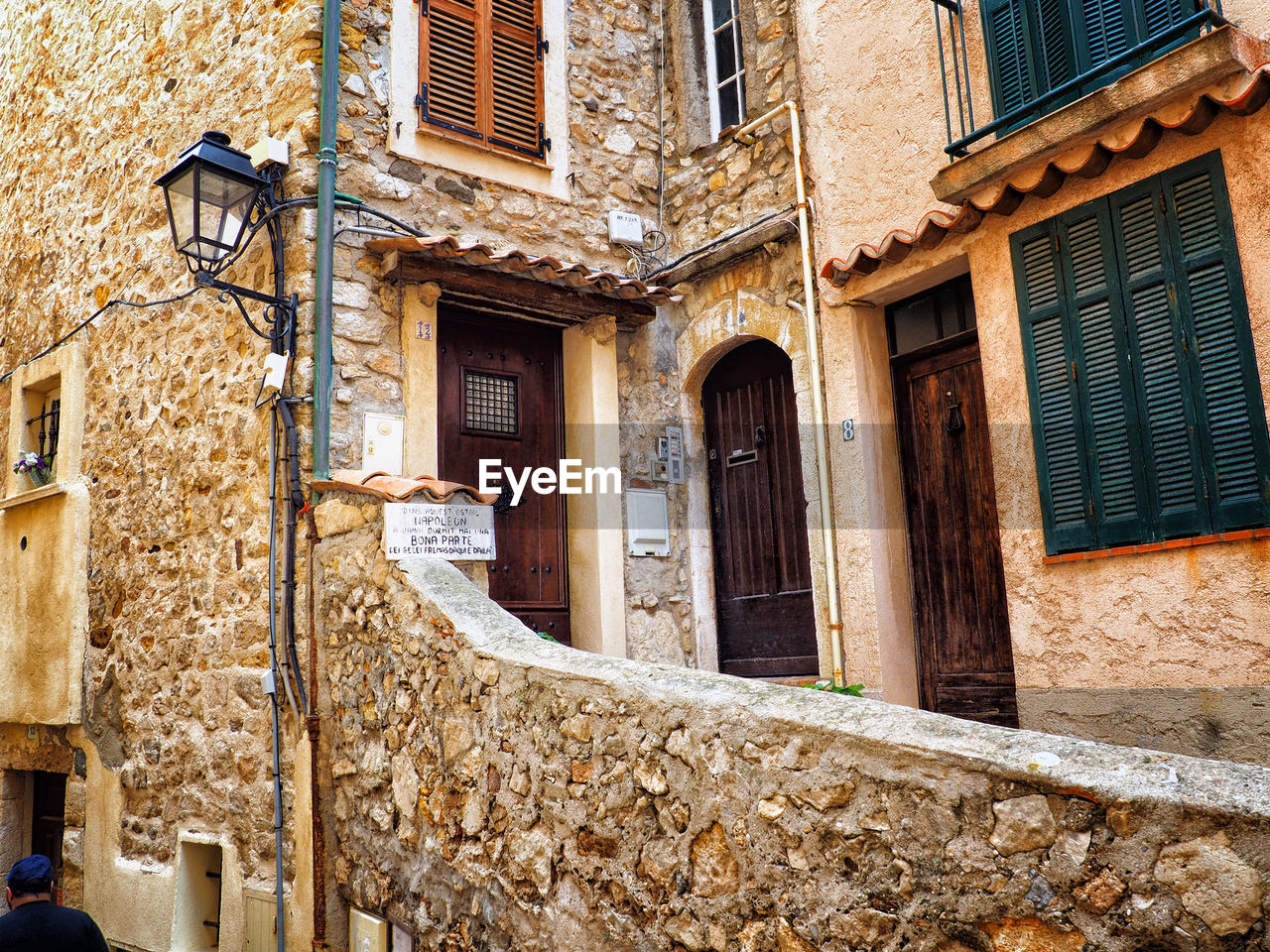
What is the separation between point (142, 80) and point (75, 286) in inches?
60.1

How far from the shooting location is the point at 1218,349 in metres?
4.29

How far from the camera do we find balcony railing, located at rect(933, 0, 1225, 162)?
14.3 feet

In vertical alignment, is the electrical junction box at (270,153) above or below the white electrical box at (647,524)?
above

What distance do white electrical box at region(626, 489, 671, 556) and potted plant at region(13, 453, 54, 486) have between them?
4.22 metres

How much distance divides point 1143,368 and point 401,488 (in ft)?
10.7

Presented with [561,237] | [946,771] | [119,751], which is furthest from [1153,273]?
[119,751]

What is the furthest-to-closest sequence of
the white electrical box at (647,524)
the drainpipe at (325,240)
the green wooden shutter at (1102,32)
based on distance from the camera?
1. the white electrical box at (647,524)
2. the drainpipe at (325,240)
3. the green wooden shutter at (1102,32)

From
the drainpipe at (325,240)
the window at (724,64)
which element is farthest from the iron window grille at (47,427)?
the window at (724,64)

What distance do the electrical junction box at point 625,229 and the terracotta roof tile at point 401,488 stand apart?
8.71 ft

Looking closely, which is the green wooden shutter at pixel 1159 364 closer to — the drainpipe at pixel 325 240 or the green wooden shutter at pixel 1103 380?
the green wooden shutter at pixel 1103 380

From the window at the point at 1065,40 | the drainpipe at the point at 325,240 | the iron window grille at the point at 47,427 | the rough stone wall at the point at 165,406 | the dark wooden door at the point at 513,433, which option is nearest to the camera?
the window at the point at 1065,40

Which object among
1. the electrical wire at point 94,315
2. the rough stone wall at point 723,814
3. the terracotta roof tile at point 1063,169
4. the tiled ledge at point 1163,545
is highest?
the electrical wire at point 94,315

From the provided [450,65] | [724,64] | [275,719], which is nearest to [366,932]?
[275,719]

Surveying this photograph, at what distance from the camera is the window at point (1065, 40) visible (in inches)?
181
